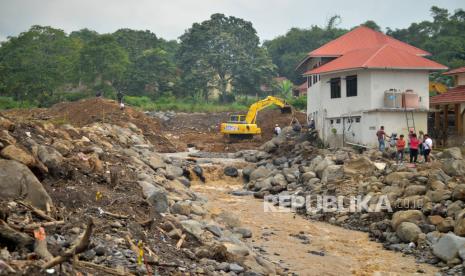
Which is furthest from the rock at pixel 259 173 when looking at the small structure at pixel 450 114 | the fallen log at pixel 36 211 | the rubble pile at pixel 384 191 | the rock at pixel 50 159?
the fallen log at pixel 36 211

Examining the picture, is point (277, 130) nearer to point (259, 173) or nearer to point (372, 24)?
point (259, 173)

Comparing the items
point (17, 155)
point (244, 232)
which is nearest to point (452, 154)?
point (244, 232)

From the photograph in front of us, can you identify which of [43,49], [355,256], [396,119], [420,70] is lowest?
[355,256]

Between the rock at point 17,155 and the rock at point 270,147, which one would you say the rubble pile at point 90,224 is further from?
the rock at point 270,147

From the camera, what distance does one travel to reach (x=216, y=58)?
58594 mm

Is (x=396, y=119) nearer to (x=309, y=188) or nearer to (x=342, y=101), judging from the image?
(x=342, y=101)

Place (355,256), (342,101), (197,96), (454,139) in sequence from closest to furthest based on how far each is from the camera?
(355,256)
(454,139)
(342,101)
(197,96)

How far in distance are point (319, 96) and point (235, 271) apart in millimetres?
24350

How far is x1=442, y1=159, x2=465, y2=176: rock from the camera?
21438 millimetres

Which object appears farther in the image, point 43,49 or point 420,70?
point 43,49

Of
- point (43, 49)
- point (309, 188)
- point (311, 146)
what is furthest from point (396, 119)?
point (43, 49)

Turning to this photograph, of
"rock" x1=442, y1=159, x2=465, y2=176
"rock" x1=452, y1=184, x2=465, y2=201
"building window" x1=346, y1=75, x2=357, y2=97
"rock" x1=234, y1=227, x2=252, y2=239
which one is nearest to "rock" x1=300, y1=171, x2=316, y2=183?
"rock" x1=442, y1=159, x2=465, y2=176

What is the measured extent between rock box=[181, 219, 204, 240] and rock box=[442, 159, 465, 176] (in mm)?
12070

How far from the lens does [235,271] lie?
11320 millimetres
